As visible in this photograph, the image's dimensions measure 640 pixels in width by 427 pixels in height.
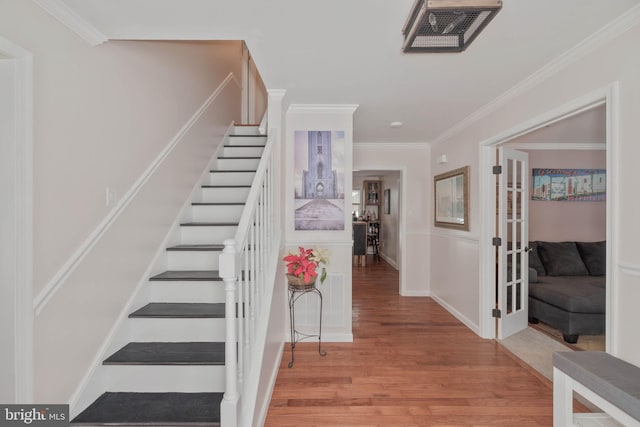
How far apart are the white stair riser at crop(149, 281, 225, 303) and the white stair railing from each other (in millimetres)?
319

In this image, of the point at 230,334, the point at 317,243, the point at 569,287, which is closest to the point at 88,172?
the point at 230,334

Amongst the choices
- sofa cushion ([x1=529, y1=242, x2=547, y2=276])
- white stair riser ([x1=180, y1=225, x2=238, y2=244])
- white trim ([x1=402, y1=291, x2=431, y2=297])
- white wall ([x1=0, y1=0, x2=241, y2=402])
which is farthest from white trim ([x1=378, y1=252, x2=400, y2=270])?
white wall ([x1=0, y1=0, x2=241, y2=402])

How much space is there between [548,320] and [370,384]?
231 centimetres

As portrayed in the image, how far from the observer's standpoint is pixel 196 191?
9.60 ft

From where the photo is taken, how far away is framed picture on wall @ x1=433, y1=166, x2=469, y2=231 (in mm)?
3500

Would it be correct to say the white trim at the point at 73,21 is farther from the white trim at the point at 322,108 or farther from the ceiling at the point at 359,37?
the white trim at the point at 322,108

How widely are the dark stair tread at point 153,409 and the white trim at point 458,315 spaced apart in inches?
109

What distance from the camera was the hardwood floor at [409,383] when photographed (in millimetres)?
1948

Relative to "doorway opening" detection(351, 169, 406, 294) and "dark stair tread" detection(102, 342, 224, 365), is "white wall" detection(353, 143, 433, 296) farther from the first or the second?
"dark stair tread" detection(102, 342, 224, 365)

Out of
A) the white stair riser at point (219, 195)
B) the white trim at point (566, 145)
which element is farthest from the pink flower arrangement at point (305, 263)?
the white trim at point (566, 145)

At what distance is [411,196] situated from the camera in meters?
4.67

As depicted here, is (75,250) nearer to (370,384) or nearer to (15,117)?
(15,117)

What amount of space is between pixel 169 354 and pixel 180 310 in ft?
0.96

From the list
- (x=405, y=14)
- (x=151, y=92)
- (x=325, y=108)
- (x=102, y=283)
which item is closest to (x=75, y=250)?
(x=102, y=283)
